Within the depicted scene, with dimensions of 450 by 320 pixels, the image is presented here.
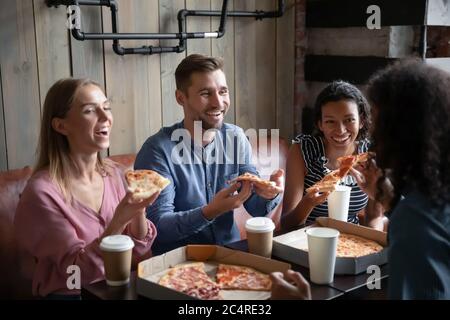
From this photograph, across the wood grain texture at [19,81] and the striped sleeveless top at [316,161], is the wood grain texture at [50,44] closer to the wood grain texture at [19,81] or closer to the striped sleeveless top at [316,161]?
the wood grain texture at [19,81]

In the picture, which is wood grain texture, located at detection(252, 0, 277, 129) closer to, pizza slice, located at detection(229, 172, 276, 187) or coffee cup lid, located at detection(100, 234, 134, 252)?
pizza slice, located at detection(229, 172, 276, 187)

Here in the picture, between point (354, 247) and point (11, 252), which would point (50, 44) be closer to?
point (11, 252)

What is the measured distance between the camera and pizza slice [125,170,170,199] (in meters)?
1.71

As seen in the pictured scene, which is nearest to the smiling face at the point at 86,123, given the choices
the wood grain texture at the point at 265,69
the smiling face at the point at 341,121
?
the smiling face at the point at 341,121

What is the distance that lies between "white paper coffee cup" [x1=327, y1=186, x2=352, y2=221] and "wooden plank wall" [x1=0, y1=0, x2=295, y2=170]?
4.01 feet

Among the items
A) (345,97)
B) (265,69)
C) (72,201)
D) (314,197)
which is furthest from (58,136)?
(265,69)

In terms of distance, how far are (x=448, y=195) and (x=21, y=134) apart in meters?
1.86

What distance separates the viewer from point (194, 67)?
7.57ft

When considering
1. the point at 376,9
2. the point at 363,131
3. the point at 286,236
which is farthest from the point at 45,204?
the point at 376,9

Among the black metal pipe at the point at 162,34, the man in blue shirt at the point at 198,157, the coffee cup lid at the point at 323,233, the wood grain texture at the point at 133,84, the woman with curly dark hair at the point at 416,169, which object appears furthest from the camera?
the wood grain texture at the point at 133,84

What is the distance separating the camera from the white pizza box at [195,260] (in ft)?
4.76

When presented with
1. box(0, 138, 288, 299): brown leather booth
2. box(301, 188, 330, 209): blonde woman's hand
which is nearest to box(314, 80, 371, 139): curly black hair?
box(301, 188, 330, 209): blonde woman's hand

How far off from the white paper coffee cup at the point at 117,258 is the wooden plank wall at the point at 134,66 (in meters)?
1.13

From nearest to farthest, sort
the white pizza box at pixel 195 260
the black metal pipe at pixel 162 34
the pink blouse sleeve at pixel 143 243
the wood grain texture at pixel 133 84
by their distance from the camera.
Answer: the white pizza box at pixel 195 260
the pink blouse sleeve at pixel 143 243
the black metal pipe at pixel 162 34
the wood grain texture at pixel 133 84
